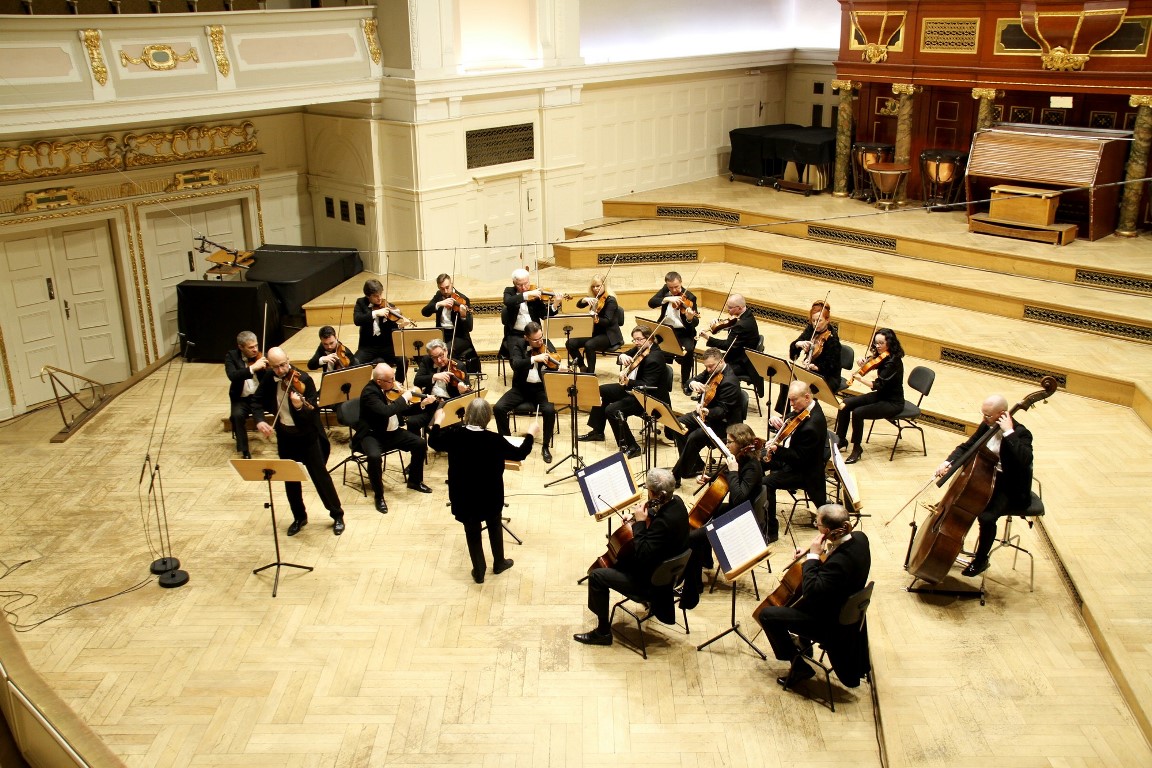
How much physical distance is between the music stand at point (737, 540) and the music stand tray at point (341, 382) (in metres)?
3.69

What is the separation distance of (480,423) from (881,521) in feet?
10.4

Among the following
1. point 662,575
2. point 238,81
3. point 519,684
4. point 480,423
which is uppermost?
point 238,81

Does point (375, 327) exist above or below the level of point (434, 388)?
above

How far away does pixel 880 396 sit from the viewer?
28.7 feet

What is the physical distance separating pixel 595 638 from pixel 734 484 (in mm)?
1353

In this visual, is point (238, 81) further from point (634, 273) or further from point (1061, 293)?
point (1061, 293)

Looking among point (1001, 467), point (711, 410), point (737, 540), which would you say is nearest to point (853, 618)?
point (737, 540)

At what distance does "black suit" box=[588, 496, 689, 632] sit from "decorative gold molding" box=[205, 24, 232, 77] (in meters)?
7.25

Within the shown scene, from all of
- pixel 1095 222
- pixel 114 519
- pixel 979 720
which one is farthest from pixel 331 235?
pixel 979 720

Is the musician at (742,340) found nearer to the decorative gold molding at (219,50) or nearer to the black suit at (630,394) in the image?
the black suit at (630,394)

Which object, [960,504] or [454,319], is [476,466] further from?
[454,319]

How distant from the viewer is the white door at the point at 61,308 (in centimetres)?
1123

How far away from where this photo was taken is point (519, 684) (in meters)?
6.31

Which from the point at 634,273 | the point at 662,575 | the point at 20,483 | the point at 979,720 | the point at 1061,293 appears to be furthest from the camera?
the point at 634,273
